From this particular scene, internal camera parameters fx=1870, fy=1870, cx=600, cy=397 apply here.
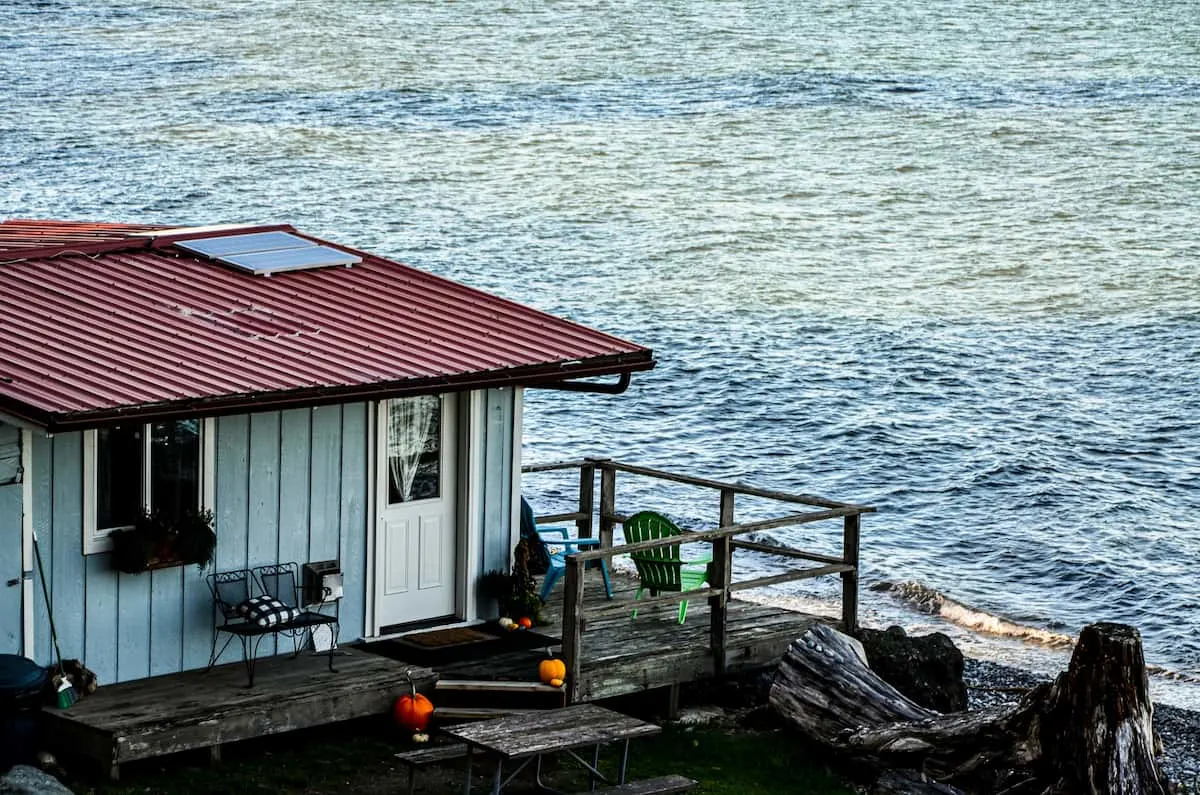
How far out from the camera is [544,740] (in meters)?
11.6

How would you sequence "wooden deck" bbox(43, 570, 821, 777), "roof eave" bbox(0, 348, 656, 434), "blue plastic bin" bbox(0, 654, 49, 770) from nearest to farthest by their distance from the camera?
"roof eave" bbox(0, 348, 656, 434) → "blue plastic bin" bbox(0, 654, 49, 770) → "wooden deck" bbox(43, 570, 821, 777)

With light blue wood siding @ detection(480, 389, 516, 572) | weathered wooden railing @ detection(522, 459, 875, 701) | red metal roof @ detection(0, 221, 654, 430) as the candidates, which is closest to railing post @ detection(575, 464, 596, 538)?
weathered wooden railing @ detection(522, 459, 875, 701)

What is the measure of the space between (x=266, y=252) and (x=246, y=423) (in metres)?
2.53

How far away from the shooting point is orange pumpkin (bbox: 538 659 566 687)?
44.6 feet

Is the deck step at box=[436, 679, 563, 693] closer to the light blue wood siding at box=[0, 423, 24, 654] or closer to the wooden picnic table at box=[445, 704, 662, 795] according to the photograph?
the wooden picnic table at box=[445, 704, 662, 795]

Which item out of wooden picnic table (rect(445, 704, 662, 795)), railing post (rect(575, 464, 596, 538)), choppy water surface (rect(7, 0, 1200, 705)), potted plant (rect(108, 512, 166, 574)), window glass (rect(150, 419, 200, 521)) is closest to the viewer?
wooden picnic table (rect(445, 704, 662, 795))

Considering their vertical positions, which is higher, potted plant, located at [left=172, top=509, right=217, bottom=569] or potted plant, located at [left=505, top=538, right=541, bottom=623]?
potted plant, located at [left=172, top=509, right=217, bottom=569]

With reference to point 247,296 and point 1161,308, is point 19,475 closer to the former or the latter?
point 247,296

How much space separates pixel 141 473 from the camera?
12953 mm

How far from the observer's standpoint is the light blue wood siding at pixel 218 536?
1254 cm

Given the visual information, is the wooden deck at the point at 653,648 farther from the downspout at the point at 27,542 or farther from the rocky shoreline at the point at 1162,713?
the downspout at the point at 27,542

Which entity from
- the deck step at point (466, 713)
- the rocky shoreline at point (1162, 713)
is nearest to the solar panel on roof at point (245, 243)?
the deck step at point (466, 713)

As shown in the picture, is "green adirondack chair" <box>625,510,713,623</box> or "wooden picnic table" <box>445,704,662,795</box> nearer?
"wooden picnic table" <box>445,704,662,795</box>

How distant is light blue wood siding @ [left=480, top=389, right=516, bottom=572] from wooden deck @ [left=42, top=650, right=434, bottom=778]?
5.17 ft
